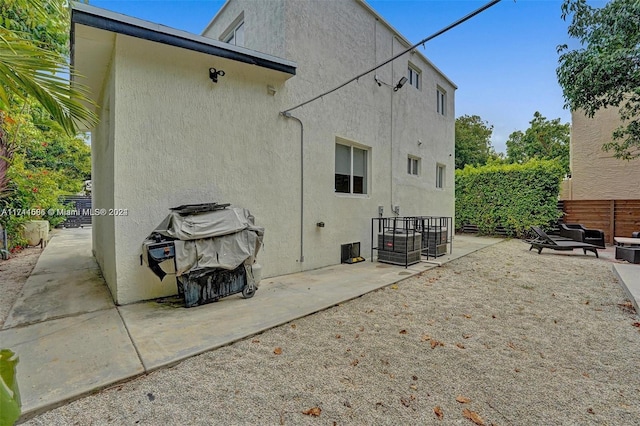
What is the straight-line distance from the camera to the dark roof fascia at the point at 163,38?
3.49 metres

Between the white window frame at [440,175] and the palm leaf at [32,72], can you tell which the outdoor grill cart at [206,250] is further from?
the white window frame at [440,175]

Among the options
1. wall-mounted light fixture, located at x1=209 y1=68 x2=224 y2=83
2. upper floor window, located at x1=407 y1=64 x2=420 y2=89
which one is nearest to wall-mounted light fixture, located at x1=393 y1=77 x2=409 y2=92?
upper floor window, located at x1=407 y1=64 x2=420 y2=89

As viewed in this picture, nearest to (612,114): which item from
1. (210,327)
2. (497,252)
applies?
(497,252)

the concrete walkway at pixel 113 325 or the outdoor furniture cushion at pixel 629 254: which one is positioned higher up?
the outdoor furniture cushion at pixel 629 254

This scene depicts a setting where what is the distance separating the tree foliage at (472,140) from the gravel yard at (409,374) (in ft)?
80.8

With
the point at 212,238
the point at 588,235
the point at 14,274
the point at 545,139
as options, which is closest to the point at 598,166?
the point at 588,235

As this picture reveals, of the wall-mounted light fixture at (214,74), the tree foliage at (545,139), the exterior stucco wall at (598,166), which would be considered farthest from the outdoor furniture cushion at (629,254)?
the tree foliage at (545,139)

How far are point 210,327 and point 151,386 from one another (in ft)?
3.37

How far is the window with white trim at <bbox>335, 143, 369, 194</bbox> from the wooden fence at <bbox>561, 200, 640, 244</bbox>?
9.98 m

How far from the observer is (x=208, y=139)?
15.4 ft

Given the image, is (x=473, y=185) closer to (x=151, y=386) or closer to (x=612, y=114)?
(x=612, y=114)

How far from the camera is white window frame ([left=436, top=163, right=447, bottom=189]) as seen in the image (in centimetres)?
1145

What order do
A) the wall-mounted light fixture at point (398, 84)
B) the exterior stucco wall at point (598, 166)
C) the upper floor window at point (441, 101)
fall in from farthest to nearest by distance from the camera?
1. the exterior stucco wall at point (598, 166)
2. the upper floor window at point (441, 101)
3. the wall-mounted light fixture at point (398, 84)

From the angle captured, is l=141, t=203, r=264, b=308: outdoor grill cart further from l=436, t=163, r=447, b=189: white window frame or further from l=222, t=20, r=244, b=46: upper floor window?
l=436, t=163, r=447, b=189: white window frame
